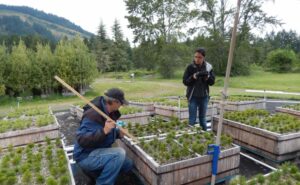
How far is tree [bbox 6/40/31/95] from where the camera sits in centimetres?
1003

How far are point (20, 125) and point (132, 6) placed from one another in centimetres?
2026

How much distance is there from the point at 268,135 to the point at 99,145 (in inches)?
93.4

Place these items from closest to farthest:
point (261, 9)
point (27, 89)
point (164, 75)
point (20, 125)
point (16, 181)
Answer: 1. point (16, 181)
2. point (20, 125)
3. point (27, 89)
4. point (261, 9)
5. point (164, 75)

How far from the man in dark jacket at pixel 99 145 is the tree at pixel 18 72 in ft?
31.4

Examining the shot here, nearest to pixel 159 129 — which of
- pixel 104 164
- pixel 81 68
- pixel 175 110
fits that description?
pixel 104 164

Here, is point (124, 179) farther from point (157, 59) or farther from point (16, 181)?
point (157, 59)

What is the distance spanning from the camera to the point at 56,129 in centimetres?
383

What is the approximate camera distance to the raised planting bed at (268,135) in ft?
9.61

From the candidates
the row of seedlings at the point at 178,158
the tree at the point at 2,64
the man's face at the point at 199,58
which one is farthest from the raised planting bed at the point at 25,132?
the tree at the point at 2,64

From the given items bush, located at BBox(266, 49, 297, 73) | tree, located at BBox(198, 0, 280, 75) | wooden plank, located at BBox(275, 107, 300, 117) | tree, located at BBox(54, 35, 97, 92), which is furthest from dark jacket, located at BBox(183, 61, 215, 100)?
bush, located at BBox(266, 49, 297, 73)

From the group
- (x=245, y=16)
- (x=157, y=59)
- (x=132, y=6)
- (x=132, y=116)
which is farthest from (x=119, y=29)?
(x=132, y=116)

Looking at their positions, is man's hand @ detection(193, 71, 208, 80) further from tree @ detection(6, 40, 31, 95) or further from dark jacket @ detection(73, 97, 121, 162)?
tree @ detection(6, 40, 31, 95)

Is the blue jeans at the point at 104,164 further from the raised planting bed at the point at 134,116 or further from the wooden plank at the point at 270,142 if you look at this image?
the raised planting bed at the point at 134,116

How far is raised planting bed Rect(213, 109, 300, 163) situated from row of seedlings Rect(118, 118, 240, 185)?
2.37 feet
